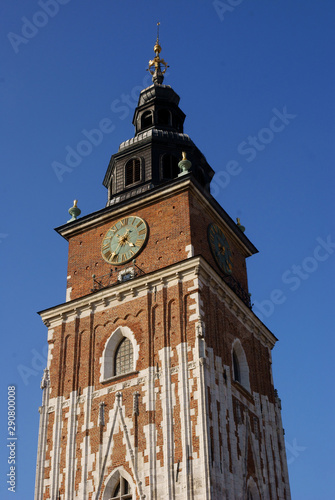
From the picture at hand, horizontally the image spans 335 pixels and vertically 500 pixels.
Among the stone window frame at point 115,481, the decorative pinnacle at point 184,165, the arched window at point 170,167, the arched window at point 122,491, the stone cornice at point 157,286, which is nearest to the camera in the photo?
the arched window at point 122,491

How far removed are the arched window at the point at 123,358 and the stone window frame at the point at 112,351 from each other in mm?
91

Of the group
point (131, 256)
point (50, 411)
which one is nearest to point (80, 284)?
point (131, 256)

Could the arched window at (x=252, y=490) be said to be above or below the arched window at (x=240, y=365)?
below

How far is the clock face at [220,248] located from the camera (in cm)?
3462

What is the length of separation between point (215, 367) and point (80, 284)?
7504 mm

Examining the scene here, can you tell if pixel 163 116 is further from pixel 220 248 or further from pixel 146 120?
pixel 220 248

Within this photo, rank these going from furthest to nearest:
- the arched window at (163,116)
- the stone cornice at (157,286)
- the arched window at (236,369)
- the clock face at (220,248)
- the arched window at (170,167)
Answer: the arched window at (163,116) → the arched window at (170,167) → the clock face at (220,248) → the arched window at (236,369) → the stone cornice at (157,286)

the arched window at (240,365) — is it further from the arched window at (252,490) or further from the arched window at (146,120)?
the arched window at (146,120)

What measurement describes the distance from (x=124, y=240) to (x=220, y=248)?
13.3ft

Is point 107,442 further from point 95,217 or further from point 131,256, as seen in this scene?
point 95,217

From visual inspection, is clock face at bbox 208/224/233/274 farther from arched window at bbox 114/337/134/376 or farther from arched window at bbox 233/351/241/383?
arched window at bbox 114/337/134/376

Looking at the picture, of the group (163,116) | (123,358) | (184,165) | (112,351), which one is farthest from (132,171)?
(123,358)

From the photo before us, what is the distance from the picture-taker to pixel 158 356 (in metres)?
30.5

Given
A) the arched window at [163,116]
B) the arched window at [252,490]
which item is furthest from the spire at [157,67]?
the arched window at [252,490]
